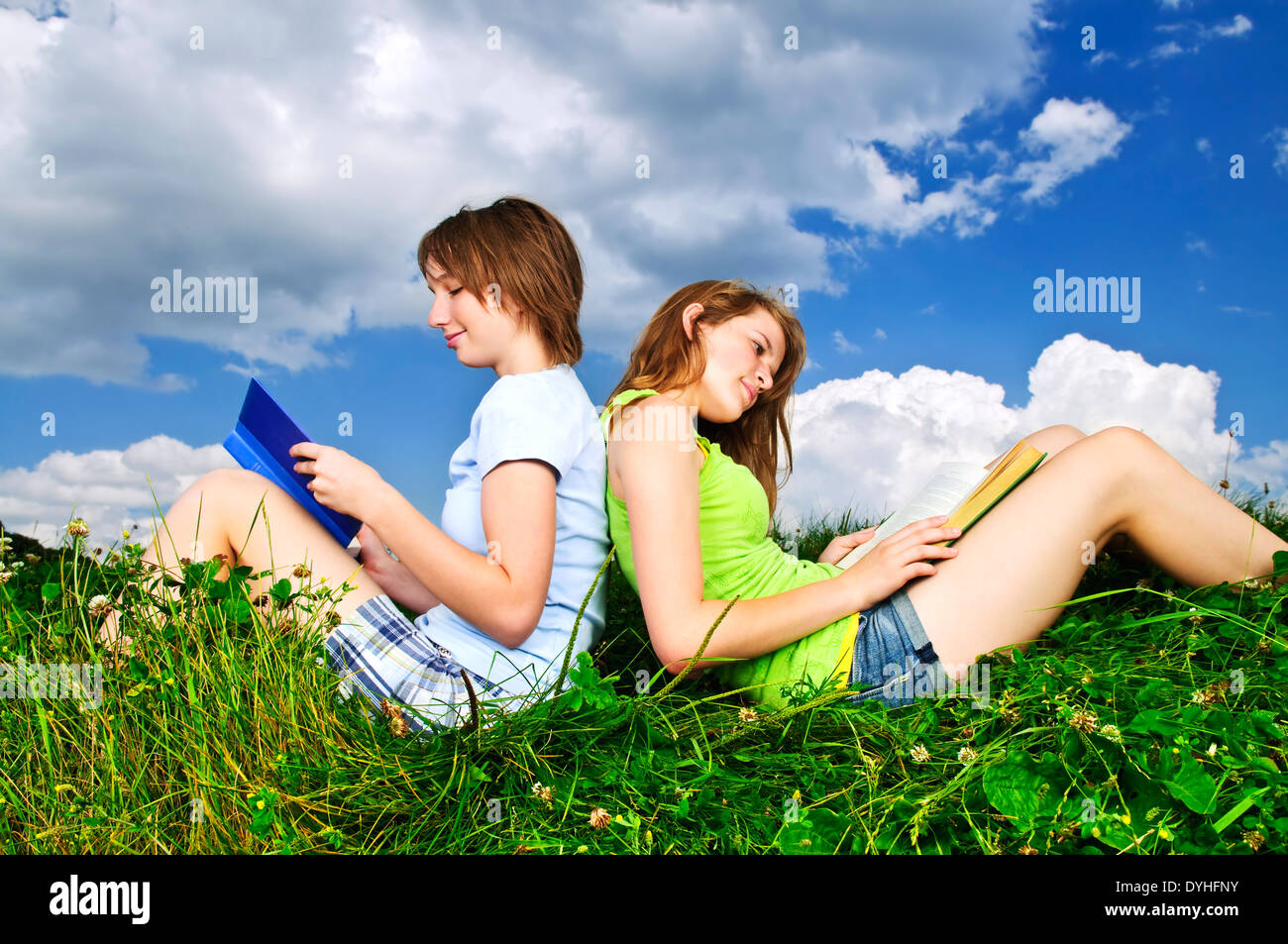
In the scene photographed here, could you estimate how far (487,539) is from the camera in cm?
262

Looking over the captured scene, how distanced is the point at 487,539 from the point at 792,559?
1250mm

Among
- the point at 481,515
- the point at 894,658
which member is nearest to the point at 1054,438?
the point at 894,658

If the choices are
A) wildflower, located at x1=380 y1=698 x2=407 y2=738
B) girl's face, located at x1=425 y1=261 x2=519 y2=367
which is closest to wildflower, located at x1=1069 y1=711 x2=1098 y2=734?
wildflower, located at x1=380 y1=698 x2=407 y2=738

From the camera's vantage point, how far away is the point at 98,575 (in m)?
3.05

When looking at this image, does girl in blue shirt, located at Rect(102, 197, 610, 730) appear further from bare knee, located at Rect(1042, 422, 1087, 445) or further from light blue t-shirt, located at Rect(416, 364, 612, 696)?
bare knee, located at Rect(1042, 422, 1087, 445)

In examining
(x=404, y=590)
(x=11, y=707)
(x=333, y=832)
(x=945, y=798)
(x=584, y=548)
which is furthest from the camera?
(x=404, y=590)

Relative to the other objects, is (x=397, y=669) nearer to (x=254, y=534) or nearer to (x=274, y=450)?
(x=254, y=534)

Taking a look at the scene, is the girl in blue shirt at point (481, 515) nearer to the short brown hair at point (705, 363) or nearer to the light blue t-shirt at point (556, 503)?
the light blue t-shirt at point (556, 503)

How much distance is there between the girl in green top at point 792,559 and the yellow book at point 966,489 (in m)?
0.08

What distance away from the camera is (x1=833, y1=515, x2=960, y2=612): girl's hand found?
2.87 m

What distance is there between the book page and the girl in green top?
9cm

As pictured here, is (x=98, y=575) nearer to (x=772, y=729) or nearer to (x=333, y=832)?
(x=333, y=832)
